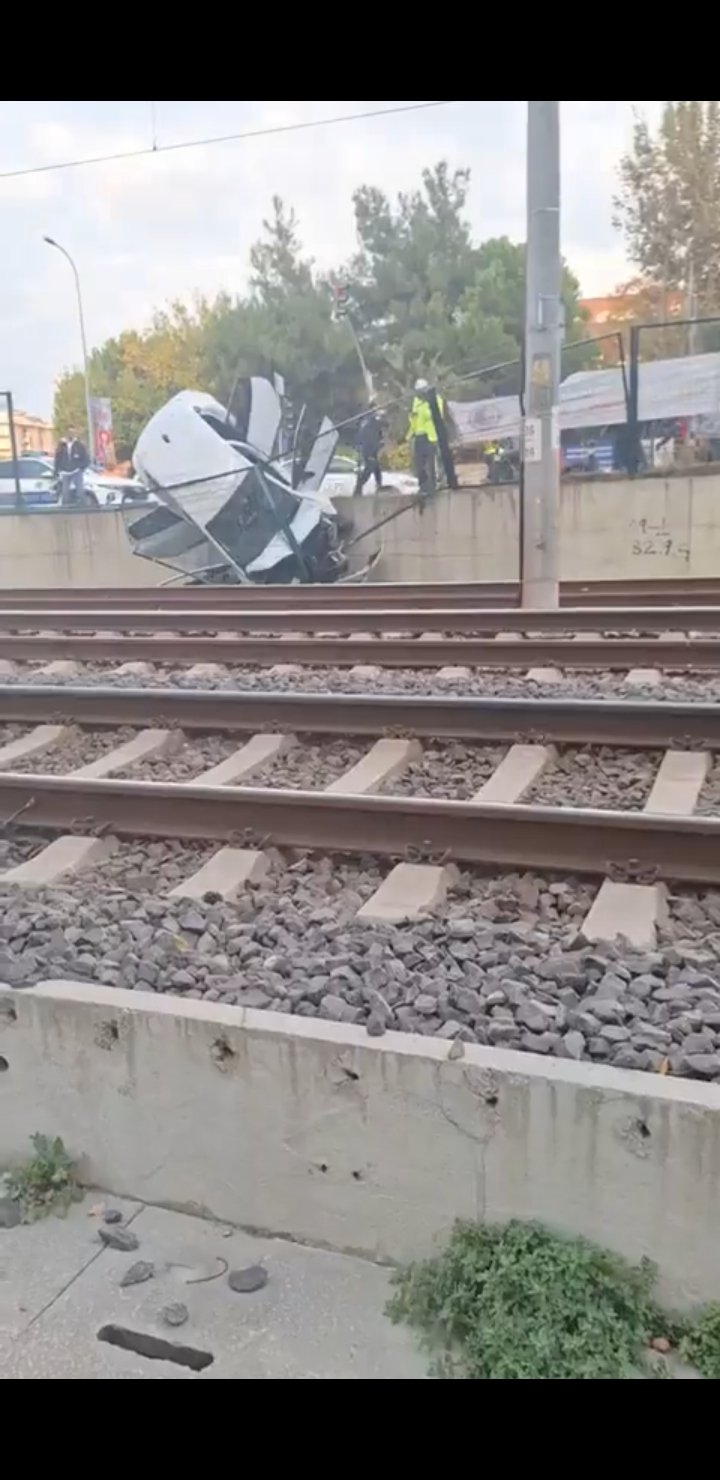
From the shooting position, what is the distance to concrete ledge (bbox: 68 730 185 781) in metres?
5.68

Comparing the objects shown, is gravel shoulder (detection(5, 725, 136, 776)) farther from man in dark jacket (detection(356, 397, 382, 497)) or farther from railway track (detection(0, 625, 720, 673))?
man in dark jacket (detection(356, 397, 382, 497))

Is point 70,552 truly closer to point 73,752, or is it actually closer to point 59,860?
point 73,752

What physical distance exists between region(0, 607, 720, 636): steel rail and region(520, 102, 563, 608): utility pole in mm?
759

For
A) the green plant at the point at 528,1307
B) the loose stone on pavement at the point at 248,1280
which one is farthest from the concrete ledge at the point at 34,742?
the green plant at the point at 528,1307

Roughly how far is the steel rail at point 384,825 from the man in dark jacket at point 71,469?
19.1 meters

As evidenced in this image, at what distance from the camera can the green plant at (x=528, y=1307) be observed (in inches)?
94.7

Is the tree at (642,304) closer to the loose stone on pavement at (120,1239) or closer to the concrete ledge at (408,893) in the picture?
the concrete ledge at (408,893)

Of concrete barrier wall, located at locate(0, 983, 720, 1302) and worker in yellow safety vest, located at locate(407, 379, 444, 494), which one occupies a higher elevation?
worker in yellow safety vest, located at locate(407, 379, 444, 494)

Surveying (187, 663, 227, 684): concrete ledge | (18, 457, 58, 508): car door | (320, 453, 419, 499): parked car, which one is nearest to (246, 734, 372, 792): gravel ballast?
(187, 663, 227, 684): concrete ledge

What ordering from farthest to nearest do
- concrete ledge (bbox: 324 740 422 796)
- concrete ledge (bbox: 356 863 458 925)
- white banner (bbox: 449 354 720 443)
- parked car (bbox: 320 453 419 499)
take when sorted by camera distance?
parked car (bbox: 320 453 419 499), white banner (bbox: 449 354 720 443), concrete ledge (bbox: 324 740 422 796), concrete ledge (bbox: 356 863 458 925)

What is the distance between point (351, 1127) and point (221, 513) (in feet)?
50.3

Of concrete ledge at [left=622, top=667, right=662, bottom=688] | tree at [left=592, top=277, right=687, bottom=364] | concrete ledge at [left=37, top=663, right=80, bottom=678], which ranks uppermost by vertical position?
tree at [left=592, top=277, right=687, bottom=364]
